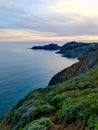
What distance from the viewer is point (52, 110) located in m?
19.1

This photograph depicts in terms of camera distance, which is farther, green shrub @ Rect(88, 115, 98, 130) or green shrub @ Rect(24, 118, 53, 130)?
green shrub @ Rect(24, 118, 53, 130)

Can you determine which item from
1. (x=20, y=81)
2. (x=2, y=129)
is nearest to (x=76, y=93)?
(x=2, y=129)

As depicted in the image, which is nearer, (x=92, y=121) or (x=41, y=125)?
(x=92, y=121)

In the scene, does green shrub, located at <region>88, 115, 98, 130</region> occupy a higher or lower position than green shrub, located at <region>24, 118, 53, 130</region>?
higher

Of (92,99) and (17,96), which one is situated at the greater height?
(92,99)

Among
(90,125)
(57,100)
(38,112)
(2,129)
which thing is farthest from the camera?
(2,129)

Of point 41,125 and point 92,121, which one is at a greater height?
point 92,121

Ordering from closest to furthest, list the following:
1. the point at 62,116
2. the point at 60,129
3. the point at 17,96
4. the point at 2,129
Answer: the point at 60,129 < the point at 62,116 < the point at 2,129 < the point at 17,96

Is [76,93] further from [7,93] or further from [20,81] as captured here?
[20,81]

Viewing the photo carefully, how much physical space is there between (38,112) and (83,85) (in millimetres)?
7432

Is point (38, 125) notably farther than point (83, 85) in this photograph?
No

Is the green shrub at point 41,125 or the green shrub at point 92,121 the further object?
the green shrub at point 41,125

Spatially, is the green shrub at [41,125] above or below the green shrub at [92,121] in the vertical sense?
below

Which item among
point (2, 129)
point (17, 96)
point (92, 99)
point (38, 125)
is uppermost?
point (92, 99)
